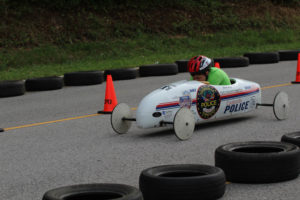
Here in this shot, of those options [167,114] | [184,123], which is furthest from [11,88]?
[184,123]

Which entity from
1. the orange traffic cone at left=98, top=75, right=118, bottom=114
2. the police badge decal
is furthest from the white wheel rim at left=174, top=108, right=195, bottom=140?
the orange traffic cone at left=98, top=75, right=118, bottom=114

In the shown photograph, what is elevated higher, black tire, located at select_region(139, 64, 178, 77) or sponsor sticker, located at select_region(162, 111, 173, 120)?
sponsor sticker, located at select_region(162, 111, 173, 120)

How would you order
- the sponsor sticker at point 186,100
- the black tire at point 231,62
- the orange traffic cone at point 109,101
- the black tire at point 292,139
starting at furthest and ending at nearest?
the black tire at point 231,62, the orange traffic cone at point 109,101, the sponsor sticker at point 186,100, the black tire at point 292,139

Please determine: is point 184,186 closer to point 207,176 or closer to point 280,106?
point 207,176

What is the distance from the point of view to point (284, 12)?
111ft

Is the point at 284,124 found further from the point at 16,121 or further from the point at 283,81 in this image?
the point at 283,81

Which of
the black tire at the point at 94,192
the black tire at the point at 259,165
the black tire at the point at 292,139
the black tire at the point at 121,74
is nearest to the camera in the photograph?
the black tire at the point at 94,192

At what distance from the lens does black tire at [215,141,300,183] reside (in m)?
6.58

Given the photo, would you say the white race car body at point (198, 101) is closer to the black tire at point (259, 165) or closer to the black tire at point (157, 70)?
the black tire at point (259, 165)

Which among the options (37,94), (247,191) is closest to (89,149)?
(247,191)

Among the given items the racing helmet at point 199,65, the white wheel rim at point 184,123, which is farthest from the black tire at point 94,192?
the racing helmet at point 199,65

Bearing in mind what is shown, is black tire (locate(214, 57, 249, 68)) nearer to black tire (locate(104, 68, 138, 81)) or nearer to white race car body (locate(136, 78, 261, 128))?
black tire (locate(104, 68, 138, 81))

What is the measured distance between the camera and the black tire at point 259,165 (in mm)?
6582

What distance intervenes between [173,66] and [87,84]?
10.3 feet
